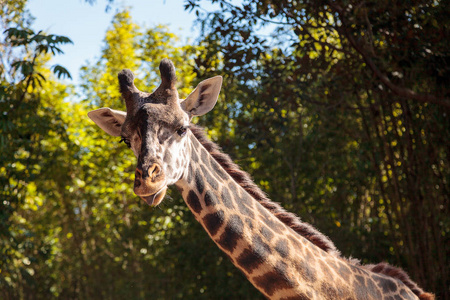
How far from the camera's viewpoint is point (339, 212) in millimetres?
9008

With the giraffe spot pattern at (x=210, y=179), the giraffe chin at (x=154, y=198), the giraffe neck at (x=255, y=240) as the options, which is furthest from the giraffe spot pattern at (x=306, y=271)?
the giraffe chin at (x=154, y=198)

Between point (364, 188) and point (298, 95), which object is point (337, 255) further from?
point (364, 188)

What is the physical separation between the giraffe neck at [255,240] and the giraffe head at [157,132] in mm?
168

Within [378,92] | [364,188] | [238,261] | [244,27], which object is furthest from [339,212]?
[238,261]

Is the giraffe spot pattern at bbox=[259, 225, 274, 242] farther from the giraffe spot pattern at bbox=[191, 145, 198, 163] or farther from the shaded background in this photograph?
the shaded background

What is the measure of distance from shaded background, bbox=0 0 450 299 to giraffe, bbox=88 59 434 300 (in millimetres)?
2684

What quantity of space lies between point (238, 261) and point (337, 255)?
81cm

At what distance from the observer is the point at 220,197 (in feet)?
9.91

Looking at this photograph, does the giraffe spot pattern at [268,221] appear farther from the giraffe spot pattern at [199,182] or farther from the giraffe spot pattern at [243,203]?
the giraffe spot pattern at [199,182]

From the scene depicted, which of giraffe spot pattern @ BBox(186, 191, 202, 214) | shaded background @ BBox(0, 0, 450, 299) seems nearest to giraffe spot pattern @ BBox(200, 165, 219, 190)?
giraffe spot pattern @ BBox(186, 191, 202, 214)

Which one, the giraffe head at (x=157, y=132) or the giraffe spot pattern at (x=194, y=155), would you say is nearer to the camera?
the giraffe head at (x=157, y=132)

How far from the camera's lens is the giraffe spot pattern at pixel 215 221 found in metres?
2.96

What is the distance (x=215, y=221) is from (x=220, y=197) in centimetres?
14

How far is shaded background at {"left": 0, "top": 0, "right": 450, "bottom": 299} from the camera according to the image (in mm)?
6305
